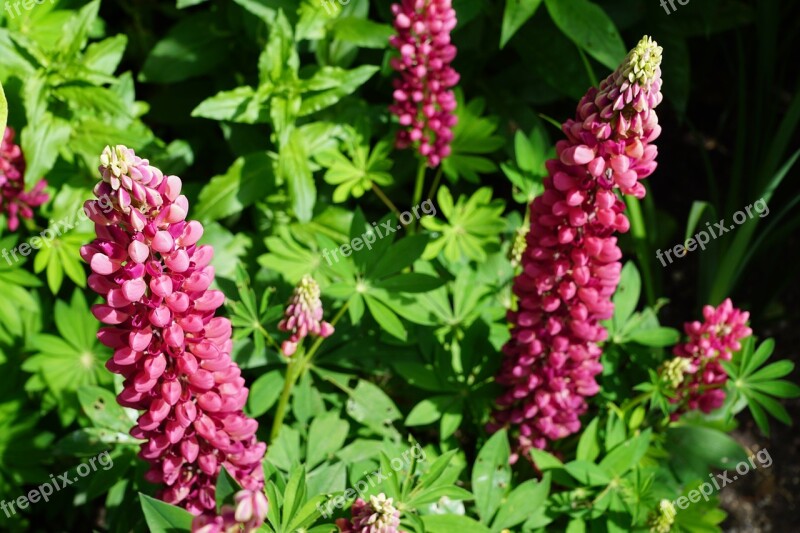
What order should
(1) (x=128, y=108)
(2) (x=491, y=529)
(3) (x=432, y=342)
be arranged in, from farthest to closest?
(1) (x=128, y=108)
(3) (x=432, y=342)
(2) (x=491, y=529)

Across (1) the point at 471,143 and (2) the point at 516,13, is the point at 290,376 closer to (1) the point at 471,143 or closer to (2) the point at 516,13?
(1) the point at 471,143

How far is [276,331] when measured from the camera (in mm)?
2604

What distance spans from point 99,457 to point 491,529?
1.19 m

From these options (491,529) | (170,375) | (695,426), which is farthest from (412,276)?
(695,426)

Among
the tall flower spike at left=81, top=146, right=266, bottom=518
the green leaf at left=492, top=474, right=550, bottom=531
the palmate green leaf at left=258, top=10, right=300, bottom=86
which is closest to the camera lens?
the tall flower spike at left=81, top=146, right=266, bottom=518

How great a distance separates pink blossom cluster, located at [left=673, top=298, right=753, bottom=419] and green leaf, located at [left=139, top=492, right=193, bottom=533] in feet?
5.04

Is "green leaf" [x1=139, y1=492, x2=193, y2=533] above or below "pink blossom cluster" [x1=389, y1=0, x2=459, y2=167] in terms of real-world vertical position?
below

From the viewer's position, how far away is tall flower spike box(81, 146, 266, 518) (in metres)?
1.55

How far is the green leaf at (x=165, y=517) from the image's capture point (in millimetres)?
1610

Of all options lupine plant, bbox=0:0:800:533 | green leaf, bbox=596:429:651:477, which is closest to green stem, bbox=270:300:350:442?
lupine plant, bbox=0:0:800:533

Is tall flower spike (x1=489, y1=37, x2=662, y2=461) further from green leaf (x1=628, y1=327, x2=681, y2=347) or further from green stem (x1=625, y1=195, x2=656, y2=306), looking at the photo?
green stem (x1=625, y1=195, x2=656, y2=306)

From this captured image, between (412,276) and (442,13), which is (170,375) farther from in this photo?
(442,13)

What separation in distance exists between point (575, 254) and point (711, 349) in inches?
26.0

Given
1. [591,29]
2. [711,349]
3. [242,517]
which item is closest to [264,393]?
[242,517]
